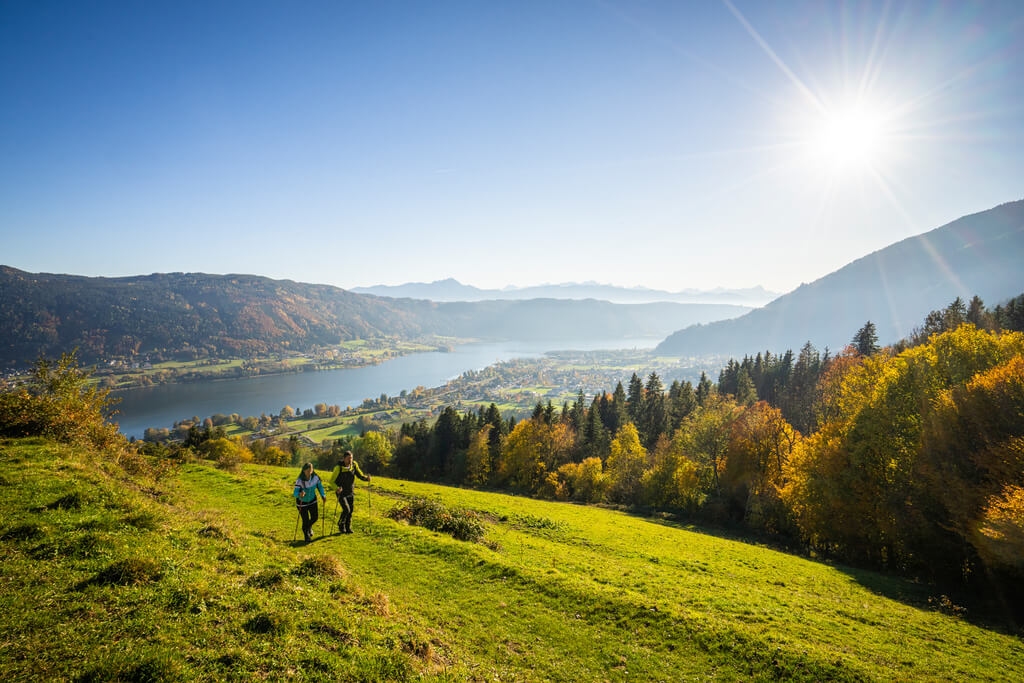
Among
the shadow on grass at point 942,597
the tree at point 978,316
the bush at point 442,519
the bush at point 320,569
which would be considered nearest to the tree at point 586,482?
the shadow on grass at point 942,597

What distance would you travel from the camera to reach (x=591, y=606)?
11.4 m

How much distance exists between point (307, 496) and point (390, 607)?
6.40 m

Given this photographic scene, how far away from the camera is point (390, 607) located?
386 inches

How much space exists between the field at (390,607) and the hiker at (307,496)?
0.89 meters

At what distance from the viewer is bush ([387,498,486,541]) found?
55.5 feet

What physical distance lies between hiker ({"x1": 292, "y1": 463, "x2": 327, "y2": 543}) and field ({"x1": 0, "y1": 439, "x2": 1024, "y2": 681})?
89cm

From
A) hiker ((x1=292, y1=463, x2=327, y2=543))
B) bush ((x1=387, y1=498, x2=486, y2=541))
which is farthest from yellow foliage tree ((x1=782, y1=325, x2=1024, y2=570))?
hiker ((x1=292, y1=463, x2=327, y2=543))

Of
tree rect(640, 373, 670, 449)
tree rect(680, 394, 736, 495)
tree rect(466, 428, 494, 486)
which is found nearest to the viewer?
tree rect(680, 394, 736, 495)

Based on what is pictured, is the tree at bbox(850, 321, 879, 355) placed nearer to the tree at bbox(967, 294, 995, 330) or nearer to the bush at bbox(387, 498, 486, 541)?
the tree at bbox(967, 294, 995, 330)

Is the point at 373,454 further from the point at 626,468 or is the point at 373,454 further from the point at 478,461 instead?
the point at 626,468

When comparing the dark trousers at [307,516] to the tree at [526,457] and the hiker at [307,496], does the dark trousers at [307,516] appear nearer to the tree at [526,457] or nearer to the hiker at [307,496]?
the hiker at [307,496]

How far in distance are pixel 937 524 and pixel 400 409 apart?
149 metres

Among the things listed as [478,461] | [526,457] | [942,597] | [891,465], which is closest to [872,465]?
[891,465]

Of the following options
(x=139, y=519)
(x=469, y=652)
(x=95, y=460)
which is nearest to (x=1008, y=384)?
(x=469, y=652)
